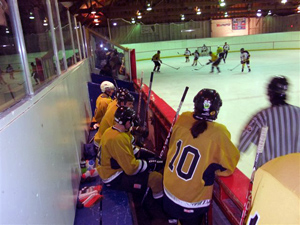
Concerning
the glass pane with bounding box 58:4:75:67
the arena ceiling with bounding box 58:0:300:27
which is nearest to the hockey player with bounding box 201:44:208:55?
the arena ceiling with bounding box 58:0:300:27

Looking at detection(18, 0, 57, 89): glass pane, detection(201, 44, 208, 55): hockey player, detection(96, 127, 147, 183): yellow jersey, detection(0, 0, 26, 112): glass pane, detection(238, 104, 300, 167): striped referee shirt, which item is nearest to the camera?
detection(0, 0, 26, 112): glass pane

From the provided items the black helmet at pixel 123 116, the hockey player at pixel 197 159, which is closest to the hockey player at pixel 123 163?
the black helmet at pixel 123 116

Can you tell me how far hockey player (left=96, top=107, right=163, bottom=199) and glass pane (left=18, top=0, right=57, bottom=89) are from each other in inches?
24.8

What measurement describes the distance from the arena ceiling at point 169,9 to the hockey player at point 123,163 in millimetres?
9996

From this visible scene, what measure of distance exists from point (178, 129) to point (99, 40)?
6289 millimetres

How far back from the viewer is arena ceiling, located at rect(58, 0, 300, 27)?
50.3ft

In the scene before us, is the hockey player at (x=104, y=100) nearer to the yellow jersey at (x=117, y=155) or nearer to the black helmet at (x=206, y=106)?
the yellow jersey at (x=117, y=155)

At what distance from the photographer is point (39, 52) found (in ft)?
6.32

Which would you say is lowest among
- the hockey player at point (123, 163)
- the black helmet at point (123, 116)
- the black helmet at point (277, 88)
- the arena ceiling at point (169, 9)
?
the hockey player at point (123, 163)

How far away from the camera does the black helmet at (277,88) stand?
6.06 ft

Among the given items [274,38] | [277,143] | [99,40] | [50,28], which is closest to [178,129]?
[277,143]

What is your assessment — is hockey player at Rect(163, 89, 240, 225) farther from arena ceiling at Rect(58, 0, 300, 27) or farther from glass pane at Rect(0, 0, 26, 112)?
arena ceiling at Rect(58, 0, 300, 27)

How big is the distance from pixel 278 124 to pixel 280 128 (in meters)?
0.03

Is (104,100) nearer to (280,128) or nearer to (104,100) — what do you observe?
(104,100)
